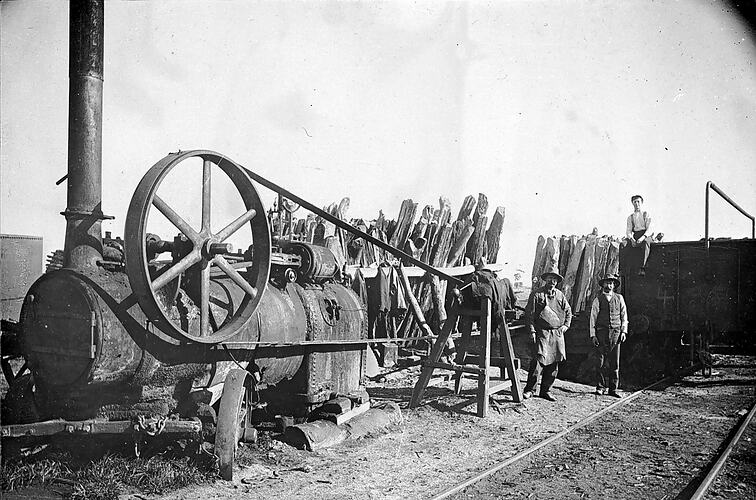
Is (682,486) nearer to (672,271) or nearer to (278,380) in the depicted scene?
(278,380)

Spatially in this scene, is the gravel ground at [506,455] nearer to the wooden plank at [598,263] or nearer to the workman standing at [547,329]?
the workman standing at [547,329]

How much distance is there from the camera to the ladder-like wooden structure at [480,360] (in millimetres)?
8000

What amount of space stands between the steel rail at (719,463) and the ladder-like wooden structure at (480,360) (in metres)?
2.70

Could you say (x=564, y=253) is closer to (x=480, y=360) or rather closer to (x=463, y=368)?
(x=480, y=360)

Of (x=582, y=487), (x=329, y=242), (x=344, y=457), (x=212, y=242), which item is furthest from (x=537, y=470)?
(x=329, y=242)

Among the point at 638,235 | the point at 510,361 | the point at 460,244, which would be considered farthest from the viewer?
the point at 460,244

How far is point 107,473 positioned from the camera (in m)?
4.75

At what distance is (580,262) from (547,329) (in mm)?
4054

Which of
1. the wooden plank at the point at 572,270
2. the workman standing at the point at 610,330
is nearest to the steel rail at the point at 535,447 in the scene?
the workman standing at the point at 610,330

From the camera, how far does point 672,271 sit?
1128 cm

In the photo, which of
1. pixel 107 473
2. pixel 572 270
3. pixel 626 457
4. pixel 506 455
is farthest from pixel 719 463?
pixel 572 270

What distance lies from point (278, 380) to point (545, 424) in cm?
351

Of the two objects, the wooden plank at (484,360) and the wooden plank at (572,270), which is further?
the wooden plank at (572,270)

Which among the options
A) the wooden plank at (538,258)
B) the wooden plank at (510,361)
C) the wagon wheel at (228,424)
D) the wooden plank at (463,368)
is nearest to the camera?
the wagon wheel at (228,424)
